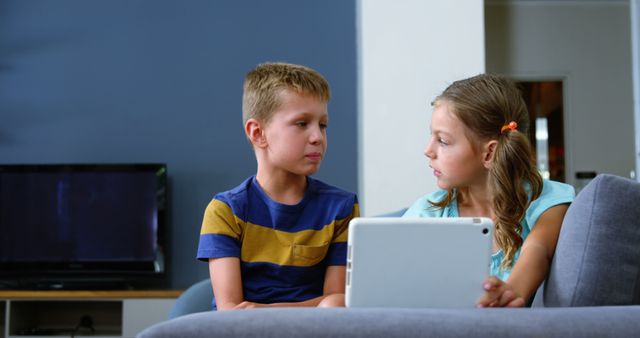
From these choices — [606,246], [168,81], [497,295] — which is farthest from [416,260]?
[168,81]

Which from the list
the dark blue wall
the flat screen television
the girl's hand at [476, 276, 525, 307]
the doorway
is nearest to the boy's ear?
the girl's hand at [476, 276, 525, 307]

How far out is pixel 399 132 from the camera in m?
4.07

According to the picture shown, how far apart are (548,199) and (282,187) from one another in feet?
1.84

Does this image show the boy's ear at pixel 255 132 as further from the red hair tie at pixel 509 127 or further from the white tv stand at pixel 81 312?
the white tv stand at pixel 81 312

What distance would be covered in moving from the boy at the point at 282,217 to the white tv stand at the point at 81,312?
2.37 m

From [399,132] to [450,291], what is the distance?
3.03m

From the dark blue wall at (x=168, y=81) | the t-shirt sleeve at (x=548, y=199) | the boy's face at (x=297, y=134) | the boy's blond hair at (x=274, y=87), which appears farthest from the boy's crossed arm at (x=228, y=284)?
the dark blue wall at (x=168, y=81)

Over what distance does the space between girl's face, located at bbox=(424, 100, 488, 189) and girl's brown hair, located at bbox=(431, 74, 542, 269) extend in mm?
19

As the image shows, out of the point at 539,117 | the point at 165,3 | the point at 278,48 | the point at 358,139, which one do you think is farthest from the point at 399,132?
the point at 539,117

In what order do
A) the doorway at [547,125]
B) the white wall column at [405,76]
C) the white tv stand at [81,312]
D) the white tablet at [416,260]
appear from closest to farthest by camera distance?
the white tablet at [416,260], the white tv stand at [81,312], the white wall column at [405,76], the doorway at [547,125]

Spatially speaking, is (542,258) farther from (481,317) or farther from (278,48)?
(278,48)

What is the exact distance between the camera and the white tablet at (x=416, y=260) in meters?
1.04

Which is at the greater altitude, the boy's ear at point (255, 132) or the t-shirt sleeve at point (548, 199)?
the boy's ear at point (255, 132)

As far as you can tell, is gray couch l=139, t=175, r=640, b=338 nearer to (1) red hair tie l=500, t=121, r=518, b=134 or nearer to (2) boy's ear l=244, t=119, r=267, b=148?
(1) red hair tie l=500, t=121, r=518, b=134
